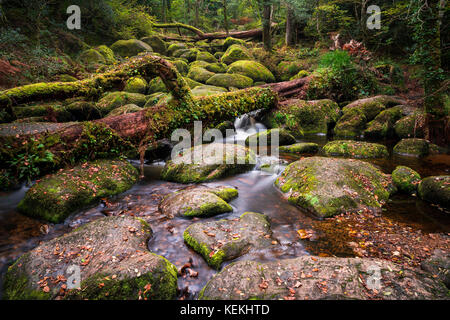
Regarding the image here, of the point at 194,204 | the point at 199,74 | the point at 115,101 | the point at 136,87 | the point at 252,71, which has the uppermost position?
the point at 252,71

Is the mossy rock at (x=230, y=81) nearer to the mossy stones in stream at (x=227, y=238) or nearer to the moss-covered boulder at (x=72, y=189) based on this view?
the moss-covered boulder at (x=72, y=189)

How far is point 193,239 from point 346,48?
13186 mm

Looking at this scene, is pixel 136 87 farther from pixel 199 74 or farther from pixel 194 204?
pixel 194 204

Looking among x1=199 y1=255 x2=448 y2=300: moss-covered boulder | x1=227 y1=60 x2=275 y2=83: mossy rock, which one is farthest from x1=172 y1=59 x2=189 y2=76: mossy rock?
x1=199 y1=255 x2=448 y2=300: moss-covered boulder

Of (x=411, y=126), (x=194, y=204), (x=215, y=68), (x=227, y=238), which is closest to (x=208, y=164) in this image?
(x=194, y=204)

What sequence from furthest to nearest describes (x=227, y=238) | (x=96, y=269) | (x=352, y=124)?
1. (x=352, y=124)
2. (x=227, y=238)
3. (x=96, y=269)

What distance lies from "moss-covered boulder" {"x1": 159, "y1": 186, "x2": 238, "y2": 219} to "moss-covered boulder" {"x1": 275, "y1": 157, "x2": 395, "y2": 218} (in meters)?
1.53

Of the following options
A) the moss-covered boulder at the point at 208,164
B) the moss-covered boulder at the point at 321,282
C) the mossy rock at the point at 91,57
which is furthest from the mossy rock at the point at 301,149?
the mossy rock at the point at 91,57

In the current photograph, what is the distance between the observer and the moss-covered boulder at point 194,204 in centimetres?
441

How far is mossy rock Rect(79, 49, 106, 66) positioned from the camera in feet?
42.6

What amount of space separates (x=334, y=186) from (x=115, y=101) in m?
9.58

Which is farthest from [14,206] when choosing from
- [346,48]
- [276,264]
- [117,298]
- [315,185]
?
[346,48]

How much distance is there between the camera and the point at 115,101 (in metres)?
10.6

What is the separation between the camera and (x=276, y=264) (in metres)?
2.97
